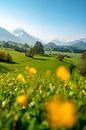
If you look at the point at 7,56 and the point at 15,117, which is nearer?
the point at 15,117

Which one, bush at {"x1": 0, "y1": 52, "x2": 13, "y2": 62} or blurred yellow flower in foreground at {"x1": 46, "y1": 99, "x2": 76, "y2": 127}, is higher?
blurred yellow flower in foreground at {"x1": 46, "y1": 99, "x2": 76, "y2": 127}

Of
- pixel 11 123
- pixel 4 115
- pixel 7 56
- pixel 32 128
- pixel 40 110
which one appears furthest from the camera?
pixel 7 56

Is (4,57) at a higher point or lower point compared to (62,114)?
lower

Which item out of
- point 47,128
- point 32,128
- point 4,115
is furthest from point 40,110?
point 32,128

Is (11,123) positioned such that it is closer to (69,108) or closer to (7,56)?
(69,108)

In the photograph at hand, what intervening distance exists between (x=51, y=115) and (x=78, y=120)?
1.04m

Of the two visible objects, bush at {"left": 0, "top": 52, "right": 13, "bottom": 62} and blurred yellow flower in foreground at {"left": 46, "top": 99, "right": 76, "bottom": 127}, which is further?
bush at {"left": 0, "top": 52, "right": 13, "bottom": 62}

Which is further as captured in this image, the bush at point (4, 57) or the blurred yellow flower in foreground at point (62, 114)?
the bush at point (4, 57)

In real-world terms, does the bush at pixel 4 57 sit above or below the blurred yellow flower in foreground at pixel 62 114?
below

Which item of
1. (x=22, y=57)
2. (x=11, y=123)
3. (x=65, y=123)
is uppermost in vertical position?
(x=65, y=123)

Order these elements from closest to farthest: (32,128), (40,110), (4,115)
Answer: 1. (32,128)
2. (4,115)
3. (40,110)

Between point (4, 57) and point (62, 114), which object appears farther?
point (4, 57)

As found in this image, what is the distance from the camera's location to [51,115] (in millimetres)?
2244

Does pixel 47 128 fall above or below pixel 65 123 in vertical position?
below
